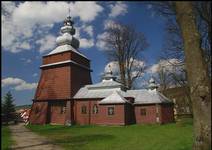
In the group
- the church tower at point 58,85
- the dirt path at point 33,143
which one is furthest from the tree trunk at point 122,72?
the dirt path at point 33,143

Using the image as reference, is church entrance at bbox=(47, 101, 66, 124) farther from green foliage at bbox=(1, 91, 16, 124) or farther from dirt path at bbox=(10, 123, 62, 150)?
dirt path at bbox=(10, 123, 62, 150)

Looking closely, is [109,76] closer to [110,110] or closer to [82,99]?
[82,99]

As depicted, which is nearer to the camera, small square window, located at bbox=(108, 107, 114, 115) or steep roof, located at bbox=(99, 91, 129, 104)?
steep roof, located at bbox=(99, 91, 129, 104)

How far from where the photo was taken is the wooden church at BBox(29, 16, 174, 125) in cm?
3428

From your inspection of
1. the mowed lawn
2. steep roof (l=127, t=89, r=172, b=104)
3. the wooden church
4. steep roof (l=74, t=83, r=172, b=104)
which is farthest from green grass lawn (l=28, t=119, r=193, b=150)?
steep roof (l=74, t=83, r=172, b=104)

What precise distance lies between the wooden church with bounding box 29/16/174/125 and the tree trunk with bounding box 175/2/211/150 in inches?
1018

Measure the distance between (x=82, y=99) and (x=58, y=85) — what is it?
11.9 feet

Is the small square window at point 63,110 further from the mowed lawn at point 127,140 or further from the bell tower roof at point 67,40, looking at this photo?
the mowed lawn at point 127,140

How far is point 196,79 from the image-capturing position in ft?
23.8

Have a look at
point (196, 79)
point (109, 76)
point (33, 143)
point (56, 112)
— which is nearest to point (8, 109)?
point (56, 112)

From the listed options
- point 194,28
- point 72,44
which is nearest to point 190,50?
point 194,28

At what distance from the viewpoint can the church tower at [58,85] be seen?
37.0 meters

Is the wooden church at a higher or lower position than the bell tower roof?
lower

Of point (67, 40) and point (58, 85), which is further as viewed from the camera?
point (67, 40)
